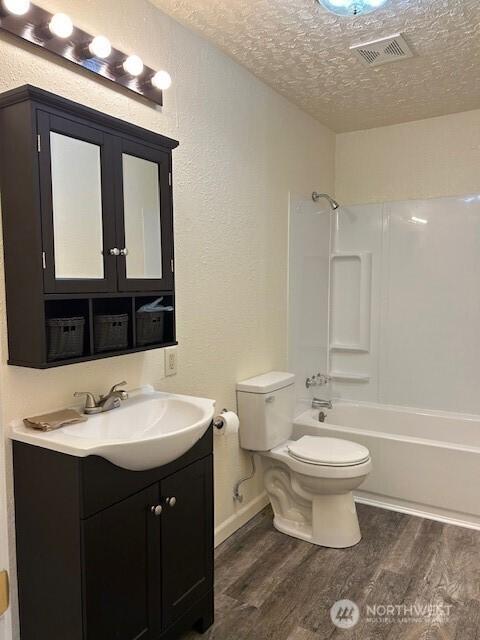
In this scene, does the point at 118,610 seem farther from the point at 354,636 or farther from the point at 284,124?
the point at 284,124

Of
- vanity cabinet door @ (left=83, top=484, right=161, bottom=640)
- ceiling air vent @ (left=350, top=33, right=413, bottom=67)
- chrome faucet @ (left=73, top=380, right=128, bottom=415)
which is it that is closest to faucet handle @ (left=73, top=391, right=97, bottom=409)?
chrome faucet @ (left=73, top=380, right=128, bottom=415)

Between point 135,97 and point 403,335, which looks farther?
point 403,335

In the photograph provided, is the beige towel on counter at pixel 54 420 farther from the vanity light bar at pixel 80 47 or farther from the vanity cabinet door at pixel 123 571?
the vanity light bar at pixel 80 47

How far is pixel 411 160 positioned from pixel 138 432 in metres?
2.76

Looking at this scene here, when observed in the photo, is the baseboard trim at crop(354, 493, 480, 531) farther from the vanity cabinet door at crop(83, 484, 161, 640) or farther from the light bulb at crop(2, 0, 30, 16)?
the light bulb at crop(2, 0, 30, 16)

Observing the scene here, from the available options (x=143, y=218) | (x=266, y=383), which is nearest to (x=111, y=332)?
(x=143, y=218)

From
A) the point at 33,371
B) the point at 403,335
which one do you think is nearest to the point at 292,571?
the point at 33,371

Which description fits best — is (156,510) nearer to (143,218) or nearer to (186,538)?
(186,538)

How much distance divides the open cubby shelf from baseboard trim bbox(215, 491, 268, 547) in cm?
116

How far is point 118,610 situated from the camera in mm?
1510

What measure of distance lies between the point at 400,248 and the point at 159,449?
2.64 m

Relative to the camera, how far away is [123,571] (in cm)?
152

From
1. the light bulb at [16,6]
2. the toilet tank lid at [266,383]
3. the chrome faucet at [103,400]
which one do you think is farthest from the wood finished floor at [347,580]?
the light bulb at [16,6]

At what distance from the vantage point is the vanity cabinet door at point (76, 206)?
1.46 metres
